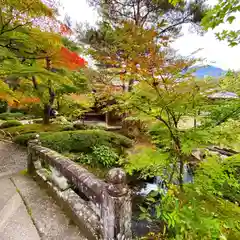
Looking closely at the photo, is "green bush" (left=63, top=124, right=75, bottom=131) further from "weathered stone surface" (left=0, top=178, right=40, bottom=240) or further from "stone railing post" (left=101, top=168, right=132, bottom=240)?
"stone railing post" (left=101, top=168, right=132, bottom=240)

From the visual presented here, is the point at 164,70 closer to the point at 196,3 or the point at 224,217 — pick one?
the point at 224,217

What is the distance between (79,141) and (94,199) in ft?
15.6

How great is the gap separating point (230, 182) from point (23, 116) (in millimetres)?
15765

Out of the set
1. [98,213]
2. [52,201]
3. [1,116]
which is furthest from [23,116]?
[98,213]

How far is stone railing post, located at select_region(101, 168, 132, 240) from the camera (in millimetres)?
1755

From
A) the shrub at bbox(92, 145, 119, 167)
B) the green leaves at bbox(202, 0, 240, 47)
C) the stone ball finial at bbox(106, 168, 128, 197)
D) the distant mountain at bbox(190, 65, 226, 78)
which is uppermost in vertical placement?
the green leaves at bbox(202, 0, 240, 47)

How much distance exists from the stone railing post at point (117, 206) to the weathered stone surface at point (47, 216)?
590 mm

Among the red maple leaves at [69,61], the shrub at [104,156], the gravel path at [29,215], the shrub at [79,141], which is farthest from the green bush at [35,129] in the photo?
the gravel path at [29,215]

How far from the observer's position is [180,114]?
2098mm

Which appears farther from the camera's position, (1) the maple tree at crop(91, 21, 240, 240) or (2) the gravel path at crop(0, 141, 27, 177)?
(2) the gravel path at crop(0, 141, 27, 177)

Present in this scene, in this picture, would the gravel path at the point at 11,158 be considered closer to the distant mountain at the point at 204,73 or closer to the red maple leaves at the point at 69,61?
the red maple leaves at the point at 69,61

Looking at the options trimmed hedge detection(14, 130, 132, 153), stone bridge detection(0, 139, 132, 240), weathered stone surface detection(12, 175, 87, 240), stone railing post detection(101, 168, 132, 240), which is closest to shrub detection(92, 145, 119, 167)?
trimmed hedge detection(14, 130, 132, 153)

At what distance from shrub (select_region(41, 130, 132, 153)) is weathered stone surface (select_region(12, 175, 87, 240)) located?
2.84 metres

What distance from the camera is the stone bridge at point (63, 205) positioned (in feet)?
5.87
